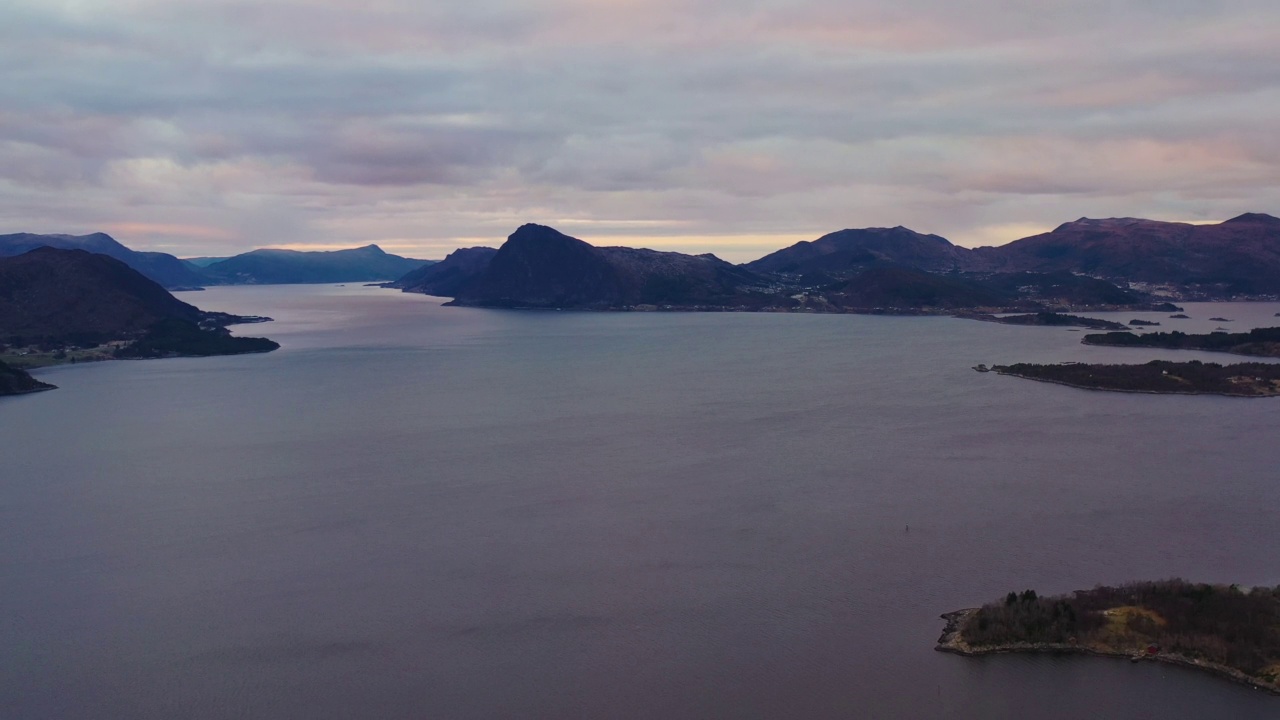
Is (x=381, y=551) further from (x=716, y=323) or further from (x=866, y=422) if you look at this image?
(x=716, y=323)

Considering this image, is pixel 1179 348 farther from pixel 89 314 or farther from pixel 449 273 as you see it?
pixel 449 273

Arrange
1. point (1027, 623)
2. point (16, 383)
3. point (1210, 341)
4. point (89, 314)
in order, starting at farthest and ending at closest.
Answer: point (89, 314)
point (1210, 341)
point (16, 383)
point (1027, 623)

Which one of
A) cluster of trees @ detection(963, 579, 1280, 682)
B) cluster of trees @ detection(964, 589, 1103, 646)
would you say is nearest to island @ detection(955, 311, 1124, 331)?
cluster of trees @ detection(963, 579, 1280, 682)

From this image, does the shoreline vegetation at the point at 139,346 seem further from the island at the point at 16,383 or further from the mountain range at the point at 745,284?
the mountain range at the point at 745,284

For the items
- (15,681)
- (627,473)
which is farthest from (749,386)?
(15,681)

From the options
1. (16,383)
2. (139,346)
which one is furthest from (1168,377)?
(139,346)
